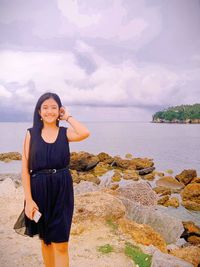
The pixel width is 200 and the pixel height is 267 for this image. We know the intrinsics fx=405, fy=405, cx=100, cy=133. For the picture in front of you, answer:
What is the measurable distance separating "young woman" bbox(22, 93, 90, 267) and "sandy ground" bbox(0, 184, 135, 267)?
0.94 m

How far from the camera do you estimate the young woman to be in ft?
6.86

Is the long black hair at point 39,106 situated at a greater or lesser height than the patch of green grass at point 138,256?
greater

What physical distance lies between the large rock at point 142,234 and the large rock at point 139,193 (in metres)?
2.33

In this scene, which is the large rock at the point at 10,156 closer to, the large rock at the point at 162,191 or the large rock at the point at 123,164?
the large rock at the point at 123,164

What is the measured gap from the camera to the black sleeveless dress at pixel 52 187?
209 centimetres

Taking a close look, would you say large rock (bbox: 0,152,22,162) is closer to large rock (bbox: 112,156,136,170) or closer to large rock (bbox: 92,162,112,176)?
large rock (bbox: 92,162,112,176)

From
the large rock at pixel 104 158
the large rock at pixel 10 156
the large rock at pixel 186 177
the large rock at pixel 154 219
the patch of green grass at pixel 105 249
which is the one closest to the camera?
the patch of green grass at pixel 105 249

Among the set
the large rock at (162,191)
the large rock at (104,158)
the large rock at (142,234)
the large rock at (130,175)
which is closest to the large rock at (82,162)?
the large rock at (130,175)

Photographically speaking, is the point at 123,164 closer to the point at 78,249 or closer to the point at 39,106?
the point at 78,249

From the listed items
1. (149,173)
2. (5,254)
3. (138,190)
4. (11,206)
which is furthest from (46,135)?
(149,173)

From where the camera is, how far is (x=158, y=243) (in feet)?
11.8

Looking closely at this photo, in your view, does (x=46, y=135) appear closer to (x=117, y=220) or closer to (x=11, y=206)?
(x=117, y=220)

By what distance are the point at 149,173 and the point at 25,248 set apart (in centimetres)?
903

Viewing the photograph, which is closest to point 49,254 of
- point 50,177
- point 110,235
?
point 50,177
